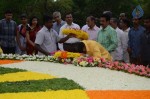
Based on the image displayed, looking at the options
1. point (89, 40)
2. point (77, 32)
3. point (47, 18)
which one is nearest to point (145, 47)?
point (89, 40)

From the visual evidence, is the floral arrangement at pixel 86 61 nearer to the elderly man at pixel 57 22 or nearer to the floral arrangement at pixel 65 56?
the floral arrangement at pixel 65 56

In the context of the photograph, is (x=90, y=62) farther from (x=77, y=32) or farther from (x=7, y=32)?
(x=7, y=32)

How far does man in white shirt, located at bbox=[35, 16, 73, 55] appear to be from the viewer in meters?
11.5

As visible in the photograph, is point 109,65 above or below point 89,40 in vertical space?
below

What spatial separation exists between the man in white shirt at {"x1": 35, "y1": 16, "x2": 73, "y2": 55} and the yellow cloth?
1078 mm

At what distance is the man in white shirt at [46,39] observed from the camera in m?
11.5

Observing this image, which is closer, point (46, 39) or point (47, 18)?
point (47, 18)

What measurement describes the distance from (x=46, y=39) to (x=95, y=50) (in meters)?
1.67

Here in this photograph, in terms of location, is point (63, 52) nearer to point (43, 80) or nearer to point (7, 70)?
point (7, 70)

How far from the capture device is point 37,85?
7.56 m

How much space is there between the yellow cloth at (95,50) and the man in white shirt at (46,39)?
108 cm

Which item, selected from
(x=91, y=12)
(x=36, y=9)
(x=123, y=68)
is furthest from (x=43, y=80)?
(x=91, y=12)

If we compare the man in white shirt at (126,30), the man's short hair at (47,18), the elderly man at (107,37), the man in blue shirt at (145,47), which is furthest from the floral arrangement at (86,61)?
the man in white shirt at (126,30)

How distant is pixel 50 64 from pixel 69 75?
1887 millimetres
